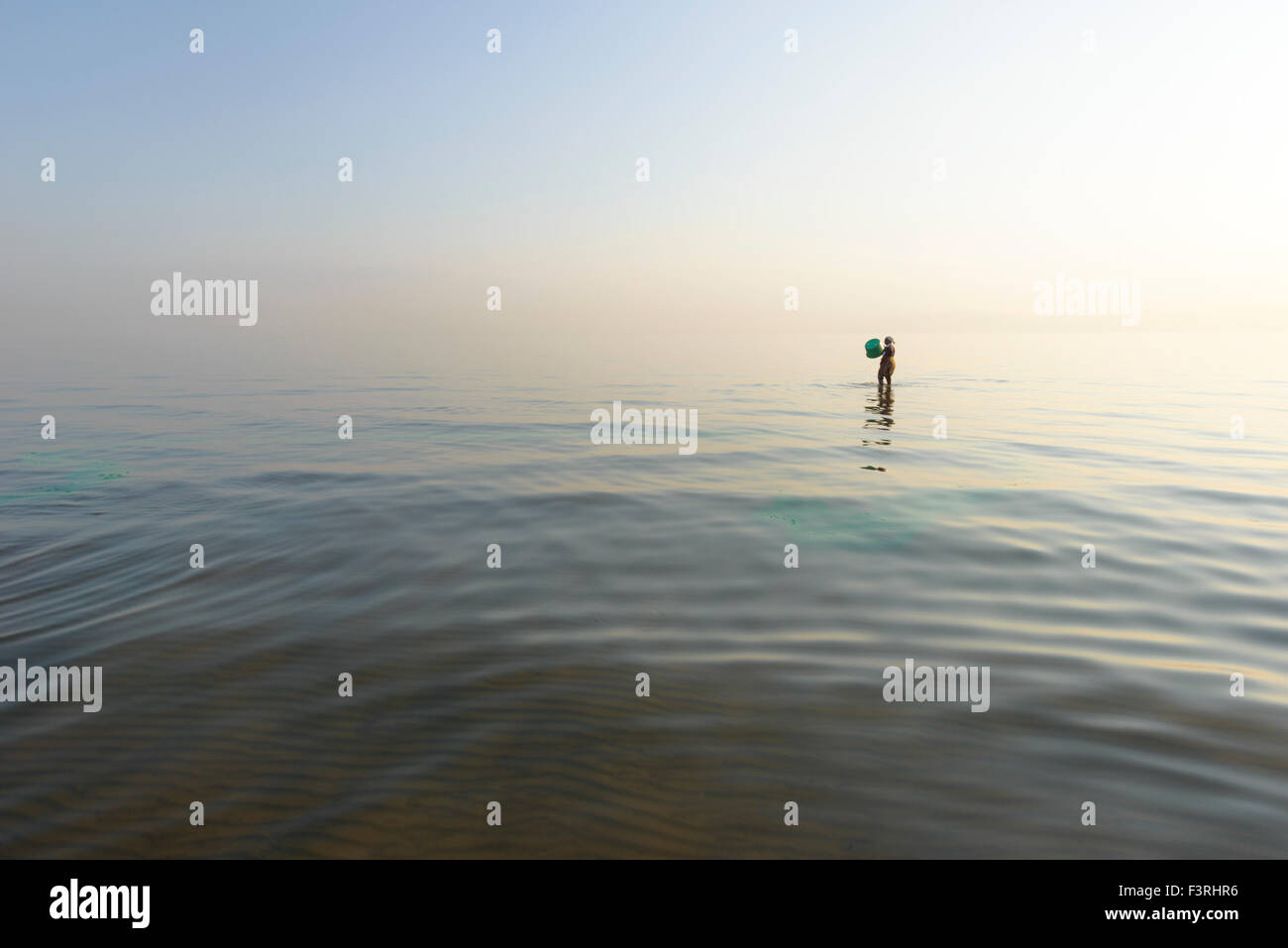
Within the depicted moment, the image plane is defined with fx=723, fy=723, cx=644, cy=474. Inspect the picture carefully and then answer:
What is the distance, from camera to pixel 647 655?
6594 mm

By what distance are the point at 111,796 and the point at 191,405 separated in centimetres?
2910

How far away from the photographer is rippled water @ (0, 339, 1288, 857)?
14.1ft

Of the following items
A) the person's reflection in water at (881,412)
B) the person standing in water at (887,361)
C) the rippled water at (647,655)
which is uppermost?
the person standing in water at (887,361)

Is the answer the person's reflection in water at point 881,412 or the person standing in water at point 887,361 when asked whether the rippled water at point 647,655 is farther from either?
the person standing in water at point 887,361

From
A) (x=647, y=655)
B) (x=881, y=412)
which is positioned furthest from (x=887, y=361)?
(x=647, y=655)

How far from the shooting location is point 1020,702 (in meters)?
5.63

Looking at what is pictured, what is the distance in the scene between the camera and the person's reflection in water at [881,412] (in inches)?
864

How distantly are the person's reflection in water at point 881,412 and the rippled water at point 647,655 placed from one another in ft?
18.9

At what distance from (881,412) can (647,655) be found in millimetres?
21550

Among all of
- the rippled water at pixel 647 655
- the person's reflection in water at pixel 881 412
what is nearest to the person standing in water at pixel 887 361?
the person's reflection in water at pixel 881 412

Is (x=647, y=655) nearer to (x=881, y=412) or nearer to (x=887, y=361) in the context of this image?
(x=881, y=412)
